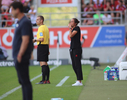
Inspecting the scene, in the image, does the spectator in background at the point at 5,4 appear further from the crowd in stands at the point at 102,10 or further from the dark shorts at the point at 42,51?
the dark shorts at the point at 42,51

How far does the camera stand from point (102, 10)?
67.4 ft

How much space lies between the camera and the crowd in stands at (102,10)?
1939 centimetres

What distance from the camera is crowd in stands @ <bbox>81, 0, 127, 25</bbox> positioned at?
19.4 metres

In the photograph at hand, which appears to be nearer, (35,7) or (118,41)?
(118,41)

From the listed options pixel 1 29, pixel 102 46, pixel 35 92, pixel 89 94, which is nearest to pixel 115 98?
pixel 89 94

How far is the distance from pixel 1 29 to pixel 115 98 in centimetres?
1374

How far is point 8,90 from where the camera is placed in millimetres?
8109

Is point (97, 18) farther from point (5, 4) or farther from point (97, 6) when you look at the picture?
point (5, 4)

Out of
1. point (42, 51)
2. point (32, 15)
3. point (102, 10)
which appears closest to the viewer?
point (42, 51)

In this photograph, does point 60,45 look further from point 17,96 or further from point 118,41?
point 17,96

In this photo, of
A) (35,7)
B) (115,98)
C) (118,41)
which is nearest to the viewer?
(115,98)

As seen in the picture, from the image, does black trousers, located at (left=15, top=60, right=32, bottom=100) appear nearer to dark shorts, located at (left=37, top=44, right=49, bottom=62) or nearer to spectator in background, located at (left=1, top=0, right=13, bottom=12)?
dark shorts, located at (left=37, top=44, right=49, bottom=62)

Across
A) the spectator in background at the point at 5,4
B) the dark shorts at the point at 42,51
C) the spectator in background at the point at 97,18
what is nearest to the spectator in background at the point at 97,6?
the spectator in background at the point at 97,18

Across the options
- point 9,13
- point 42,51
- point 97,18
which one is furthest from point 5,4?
point 42,51
